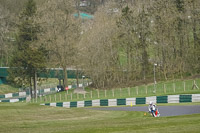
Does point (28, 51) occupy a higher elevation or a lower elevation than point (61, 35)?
lower

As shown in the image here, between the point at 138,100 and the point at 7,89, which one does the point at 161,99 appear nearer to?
the point at 138,100

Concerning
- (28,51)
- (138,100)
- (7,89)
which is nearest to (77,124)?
(138,100)

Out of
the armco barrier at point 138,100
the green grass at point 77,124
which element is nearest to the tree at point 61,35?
the armco barrier at point 138,100

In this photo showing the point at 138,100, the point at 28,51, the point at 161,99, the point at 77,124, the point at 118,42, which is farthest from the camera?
the point at 28,51

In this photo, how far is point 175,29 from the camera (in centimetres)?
6538

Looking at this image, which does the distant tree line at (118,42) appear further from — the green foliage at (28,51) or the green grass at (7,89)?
the green grass at (7,89)

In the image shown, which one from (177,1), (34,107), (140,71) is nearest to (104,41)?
(140,71)

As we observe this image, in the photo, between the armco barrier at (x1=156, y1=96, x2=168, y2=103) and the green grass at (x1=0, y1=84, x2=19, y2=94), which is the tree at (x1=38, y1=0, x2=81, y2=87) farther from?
the armco barrier at (x1=156, y1=96, x2=168, y2=103)

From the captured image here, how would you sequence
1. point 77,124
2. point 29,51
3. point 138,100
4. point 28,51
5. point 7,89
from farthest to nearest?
1. point 7,89
2. point 29,51
3. point 28,51
4. point 138,100
5. point 77,124

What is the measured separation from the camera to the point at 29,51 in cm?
7175

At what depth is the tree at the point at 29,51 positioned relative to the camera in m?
71.8

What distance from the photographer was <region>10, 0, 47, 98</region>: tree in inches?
2825

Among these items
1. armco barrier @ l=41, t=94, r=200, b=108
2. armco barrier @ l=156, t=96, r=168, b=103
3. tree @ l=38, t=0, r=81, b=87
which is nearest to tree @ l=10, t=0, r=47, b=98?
tree @ l=38, t=0, r=81, b=87

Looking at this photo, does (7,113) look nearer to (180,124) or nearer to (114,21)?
(180,124)
